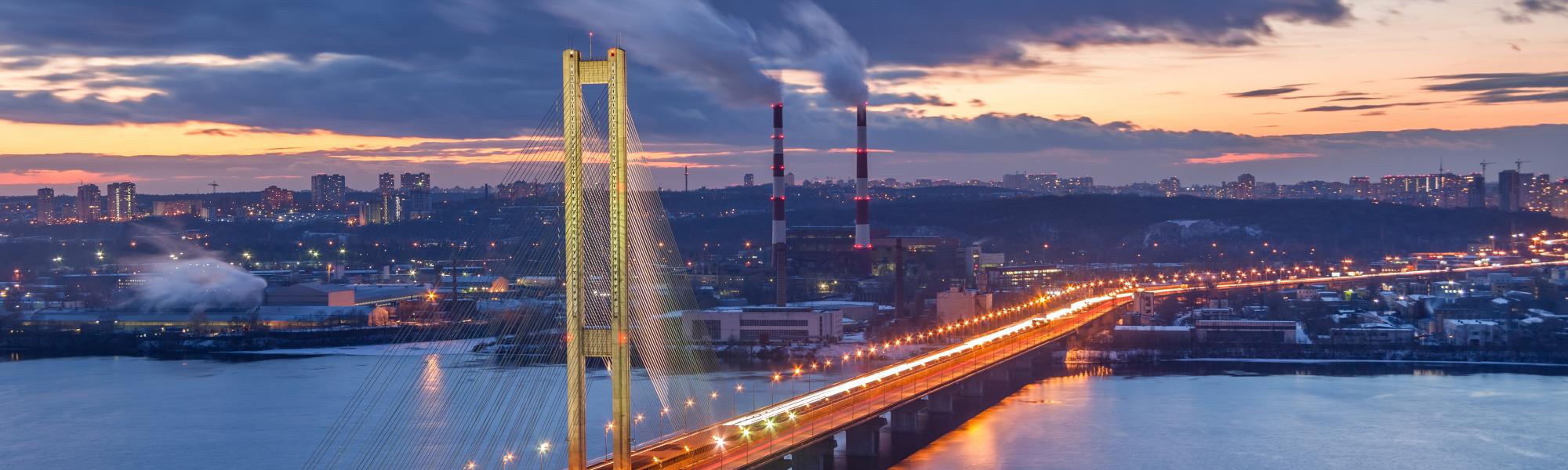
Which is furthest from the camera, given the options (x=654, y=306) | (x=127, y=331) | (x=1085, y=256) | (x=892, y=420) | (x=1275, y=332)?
(x=1085, y=256)

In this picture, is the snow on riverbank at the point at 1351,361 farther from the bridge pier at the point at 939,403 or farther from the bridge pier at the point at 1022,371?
the bridge pier at the point at 939,403

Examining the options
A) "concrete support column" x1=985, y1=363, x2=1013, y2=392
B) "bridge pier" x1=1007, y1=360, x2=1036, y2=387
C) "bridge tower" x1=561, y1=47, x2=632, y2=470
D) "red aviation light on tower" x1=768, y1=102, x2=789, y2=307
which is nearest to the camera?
"bridge tower" x1=561, y1=47, x2=632, y2=470

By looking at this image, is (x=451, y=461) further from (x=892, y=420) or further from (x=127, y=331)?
(x=127, y=331)

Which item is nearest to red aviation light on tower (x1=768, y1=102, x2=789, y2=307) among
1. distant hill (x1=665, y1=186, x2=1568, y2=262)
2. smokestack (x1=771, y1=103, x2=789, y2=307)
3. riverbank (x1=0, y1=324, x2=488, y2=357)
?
smokestack (x1=771, y1=103, x2=789, y2=307)

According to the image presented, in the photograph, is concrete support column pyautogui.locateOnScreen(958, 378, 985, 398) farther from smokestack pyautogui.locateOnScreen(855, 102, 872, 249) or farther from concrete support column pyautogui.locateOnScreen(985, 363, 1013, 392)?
smokestack pyautogui.locateOnScreen(855, 102, 872, 249)

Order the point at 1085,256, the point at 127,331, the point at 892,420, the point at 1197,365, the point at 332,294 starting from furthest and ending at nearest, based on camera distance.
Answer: the point at 1085,256 → the point at 332,294 → the point at 127,331 → the point at 1197,365 → the point at 892,420

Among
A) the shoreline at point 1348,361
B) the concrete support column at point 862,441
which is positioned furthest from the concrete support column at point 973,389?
the shoreline at point 1348,361

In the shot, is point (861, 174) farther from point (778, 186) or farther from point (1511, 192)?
point (1511, 192)

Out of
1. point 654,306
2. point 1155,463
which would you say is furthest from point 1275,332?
point 654,306
